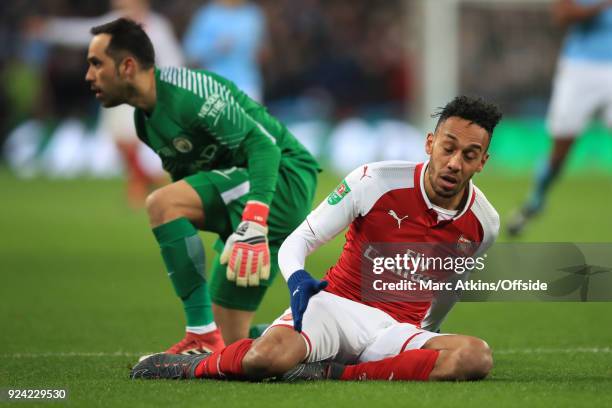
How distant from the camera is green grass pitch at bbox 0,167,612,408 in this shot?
14.8 feet

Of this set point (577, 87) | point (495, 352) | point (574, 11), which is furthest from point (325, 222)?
point (577, 87)

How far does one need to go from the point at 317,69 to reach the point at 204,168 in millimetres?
16246

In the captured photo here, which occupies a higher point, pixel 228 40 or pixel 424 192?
pixel 424 192

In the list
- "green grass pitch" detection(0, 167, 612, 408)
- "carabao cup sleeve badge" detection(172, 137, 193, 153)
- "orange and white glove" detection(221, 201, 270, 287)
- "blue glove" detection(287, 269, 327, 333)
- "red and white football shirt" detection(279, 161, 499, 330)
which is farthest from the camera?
"carabao cup sleeve badge" detection(172, 137, 193, 153)

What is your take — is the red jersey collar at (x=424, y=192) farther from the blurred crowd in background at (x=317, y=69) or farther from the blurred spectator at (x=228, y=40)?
the blurred crowd in background at (x=317, y=69)

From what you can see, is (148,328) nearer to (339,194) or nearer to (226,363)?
(226,363)

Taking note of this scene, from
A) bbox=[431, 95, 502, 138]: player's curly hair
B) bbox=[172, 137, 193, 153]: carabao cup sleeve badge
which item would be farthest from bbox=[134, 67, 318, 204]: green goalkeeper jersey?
bbox=[431, 95, 502, 138]: player's curly hair

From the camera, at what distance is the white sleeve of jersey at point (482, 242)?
200 inches

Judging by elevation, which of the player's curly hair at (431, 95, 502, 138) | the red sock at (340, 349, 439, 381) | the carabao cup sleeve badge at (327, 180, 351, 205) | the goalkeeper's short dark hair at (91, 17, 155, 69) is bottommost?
the red sock at (340, 349, 439, 381)

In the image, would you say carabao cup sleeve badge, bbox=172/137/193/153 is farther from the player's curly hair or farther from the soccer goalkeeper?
the player's curly hair

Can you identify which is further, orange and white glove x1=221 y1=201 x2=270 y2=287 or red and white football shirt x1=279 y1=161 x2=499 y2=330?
orange and white glove x1=221 y1=201 x2=270 y2=287

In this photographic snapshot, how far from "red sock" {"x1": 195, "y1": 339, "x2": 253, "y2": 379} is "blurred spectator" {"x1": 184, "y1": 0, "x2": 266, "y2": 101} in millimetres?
8031

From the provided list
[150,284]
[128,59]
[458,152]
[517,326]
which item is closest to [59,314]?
[150,284]

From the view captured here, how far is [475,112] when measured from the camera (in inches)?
193
